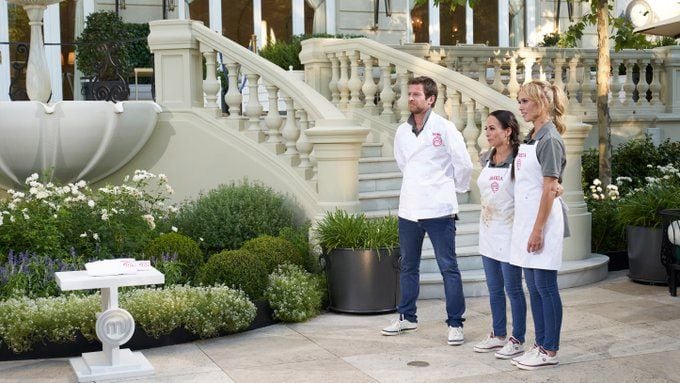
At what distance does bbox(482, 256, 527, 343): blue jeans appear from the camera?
23.0 ft

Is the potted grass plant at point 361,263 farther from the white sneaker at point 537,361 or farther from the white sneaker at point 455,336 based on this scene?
the white sneaker at point 537,361

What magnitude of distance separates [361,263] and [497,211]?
1.79m

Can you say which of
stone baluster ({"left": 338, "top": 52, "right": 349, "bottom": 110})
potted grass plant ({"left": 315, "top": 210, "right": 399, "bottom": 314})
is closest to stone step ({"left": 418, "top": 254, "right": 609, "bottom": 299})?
potted grass plant ({"left": 315, "top": 210, "right": 399, "bottom": 314})

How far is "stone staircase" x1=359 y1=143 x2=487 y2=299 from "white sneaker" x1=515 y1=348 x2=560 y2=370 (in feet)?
8.08

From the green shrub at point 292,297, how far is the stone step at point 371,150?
11.0ft

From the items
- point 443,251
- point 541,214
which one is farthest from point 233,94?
point 541,214

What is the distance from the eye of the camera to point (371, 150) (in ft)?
38.5

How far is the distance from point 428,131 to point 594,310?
2.36m

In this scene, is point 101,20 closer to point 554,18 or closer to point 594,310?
point 554,18

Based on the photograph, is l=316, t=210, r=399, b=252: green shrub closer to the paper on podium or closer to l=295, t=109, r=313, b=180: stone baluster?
l=295, t=109, r=313, b=180: stone baluster

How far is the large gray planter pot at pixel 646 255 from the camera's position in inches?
394

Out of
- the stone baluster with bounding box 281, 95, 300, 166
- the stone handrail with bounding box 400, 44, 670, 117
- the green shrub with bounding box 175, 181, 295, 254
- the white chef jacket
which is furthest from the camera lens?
the stone handrail with bounding box 400, 44, 670, 117

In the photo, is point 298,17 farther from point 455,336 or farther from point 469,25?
point 455,336

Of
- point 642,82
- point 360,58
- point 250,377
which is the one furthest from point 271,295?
point 642,82
